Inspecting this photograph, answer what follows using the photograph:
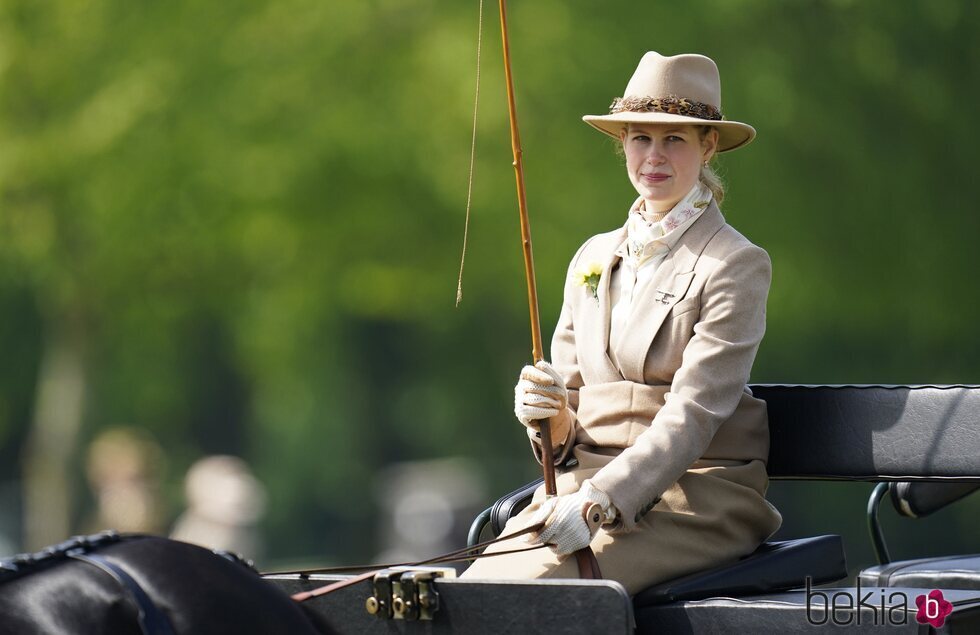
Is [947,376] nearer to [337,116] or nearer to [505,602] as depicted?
[337,116]

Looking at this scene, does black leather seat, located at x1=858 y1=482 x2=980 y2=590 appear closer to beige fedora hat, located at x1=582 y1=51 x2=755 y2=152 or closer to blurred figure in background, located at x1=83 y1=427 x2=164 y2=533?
beige fedora hat, located at x1=582 y1=51 x2=755 y2=152

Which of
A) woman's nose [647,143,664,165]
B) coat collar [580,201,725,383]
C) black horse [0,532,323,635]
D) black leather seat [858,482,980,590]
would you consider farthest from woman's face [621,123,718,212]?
black horse [0,532,323,635]

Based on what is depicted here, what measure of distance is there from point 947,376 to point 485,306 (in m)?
3.44

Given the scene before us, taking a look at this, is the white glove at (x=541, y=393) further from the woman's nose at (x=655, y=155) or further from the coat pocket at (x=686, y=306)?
the woman's nose at (x=655, y=155)

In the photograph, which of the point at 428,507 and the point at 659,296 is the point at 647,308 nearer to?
the point at 659,296

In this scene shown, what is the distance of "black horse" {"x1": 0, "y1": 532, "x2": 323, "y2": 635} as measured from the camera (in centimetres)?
235

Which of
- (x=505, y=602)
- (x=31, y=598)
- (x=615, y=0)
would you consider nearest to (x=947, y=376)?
(x=615, y=0)

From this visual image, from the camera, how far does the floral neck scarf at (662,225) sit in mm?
4043

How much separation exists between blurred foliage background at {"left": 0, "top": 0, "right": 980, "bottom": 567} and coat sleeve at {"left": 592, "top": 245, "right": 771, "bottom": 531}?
4987 millimetres

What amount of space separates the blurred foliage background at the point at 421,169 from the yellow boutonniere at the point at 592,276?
15.7 ft

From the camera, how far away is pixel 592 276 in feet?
13.6

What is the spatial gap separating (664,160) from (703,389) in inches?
23.8

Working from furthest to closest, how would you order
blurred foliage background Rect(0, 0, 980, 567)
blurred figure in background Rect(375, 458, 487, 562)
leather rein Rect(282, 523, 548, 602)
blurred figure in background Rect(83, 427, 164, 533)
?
blurred figure in background Rect(375, 458, 487, 562) → blurred foliage background Rect(0, 0, 980, 567) → blurred figure in background Rect(83, 427, 164, 533) → leather rein Rect(282, 523, 548, 602)

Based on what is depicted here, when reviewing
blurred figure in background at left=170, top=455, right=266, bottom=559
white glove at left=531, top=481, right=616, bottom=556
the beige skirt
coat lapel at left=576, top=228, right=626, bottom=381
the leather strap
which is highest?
coat lapel at left=576, top=228, right=626, bottom=381
